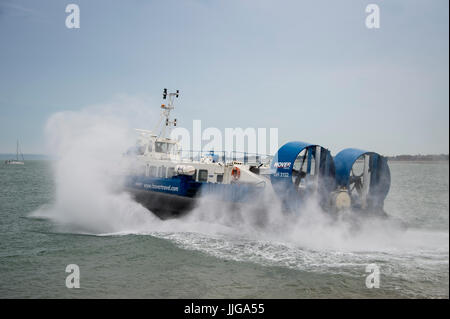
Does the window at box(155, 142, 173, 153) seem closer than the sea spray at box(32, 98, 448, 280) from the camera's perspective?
No

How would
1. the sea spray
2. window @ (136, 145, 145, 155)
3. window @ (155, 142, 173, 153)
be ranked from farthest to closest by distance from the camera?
window @ (136, 145, 145, 155)
window @ (155, 142, 173, 153)
the sea spray

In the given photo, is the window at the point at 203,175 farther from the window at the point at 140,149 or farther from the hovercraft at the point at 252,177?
the window at the point at 140,149

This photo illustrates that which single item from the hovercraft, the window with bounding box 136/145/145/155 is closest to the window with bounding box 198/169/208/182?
the hovercraft

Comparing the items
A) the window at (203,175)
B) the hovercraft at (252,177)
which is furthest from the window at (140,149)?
the window at (203,175)

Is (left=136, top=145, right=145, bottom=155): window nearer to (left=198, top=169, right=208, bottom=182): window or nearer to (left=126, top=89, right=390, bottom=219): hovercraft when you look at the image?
(left=126, top=89, right=390, bottom=219): hovercraft

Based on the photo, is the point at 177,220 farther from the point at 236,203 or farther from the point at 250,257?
the point at 250,257

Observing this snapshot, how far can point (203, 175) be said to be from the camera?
42.4ft

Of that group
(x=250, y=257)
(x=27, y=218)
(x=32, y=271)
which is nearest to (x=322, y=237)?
(x=250, y=257)

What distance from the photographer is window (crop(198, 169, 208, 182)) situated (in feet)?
42.1

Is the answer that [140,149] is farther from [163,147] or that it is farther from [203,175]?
[203,175]

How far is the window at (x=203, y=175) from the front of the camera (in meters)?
12.8

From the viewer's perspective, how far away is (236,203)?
37.5ft

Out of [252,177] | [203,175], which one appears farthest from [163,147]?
[252,177]
